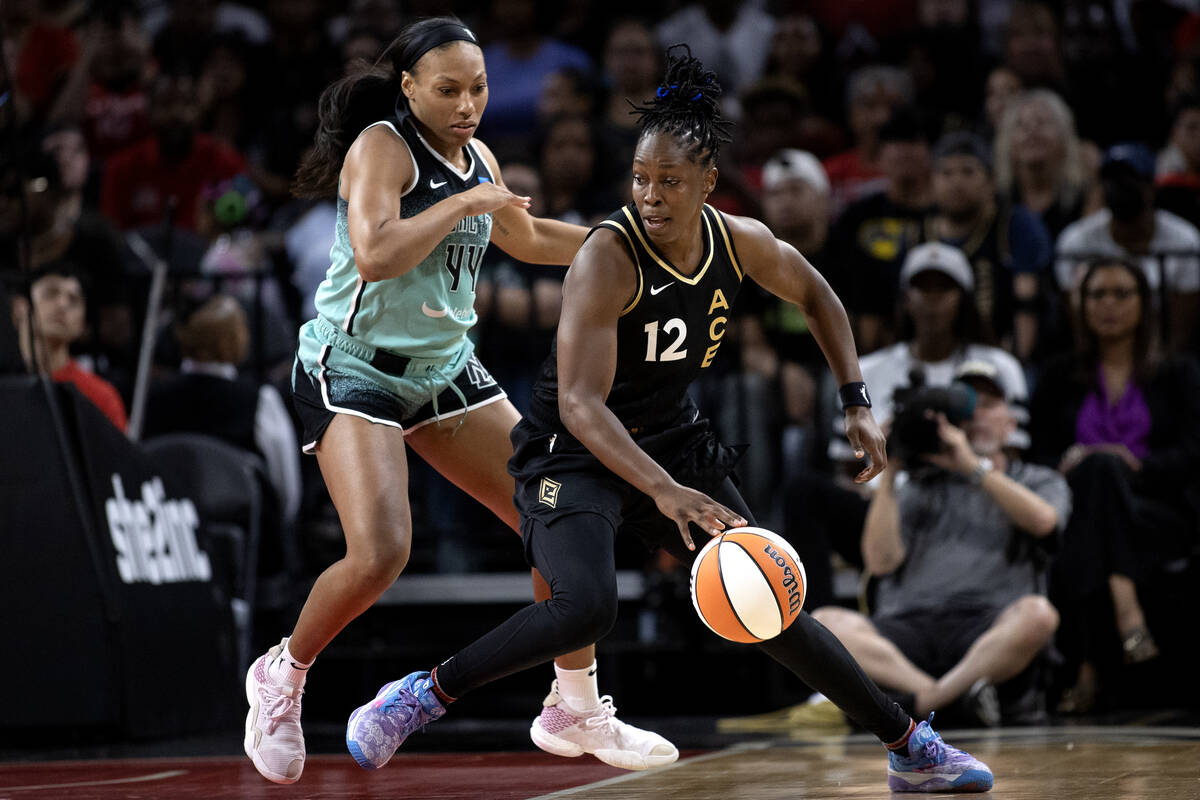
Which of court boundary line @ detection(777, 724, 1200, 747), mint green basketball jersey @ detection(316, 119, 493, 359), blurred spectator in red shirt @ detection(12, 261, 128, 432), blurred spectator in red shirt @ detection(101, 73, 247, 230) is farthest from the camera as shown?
blurred spectator in red shirt @ detection(101, 73, 247, 230)

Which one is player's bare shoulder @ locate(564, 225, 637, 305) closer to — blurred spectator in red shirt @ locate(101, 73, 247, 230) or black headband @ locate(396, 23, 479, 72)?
black headband @ locate(396, 23, 479, 72)

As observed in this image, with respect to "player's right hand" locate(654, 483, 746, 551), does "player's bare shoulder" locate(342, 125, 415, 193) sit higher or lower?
higher

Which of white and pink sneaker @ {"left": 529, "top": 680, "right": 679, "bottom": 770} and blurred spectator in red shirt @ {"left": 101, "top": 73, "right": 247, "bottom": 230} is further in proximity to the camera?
blurred spectator in red shirt @ {"left": 101, "top": 73, "right": 247, "bottom": 230}

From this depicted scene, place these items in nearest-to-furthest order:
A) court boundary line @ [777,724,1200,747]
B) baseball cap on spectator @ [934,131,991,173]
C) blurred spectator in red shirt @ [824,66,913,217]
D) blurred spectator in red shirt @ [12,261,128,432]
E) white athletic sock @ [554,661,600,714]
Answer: white athletic sock @ [554,661,600,714], court boundary line @ [777,724,1200,747], blurred spectator in red shirt @ [12,261,128,432], baseball cap on spectator @ [934,131,991,173], blurred spectator in red shirt @ [824,66,913,217]

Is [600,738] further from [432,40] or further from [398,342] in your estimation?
[432,40]

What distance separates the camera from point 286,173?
11.2m

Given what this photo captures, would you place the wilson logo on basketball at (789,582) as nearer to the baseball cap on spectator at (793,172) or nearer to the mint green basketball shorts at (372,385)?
the mint green basketball shorts at (372,385)

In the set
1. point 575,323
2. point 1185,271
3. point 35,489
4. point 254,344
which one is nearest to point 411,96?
point 575,323

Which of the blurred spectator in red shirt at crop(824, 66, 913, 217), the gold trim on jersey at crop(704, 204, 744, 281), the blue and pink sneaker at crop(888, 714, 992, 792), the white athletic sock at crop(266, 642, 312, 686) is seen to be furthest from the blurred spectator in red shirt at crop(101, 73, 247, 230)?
the blue and pink sneaker at crop(888, 714, 992, 792)

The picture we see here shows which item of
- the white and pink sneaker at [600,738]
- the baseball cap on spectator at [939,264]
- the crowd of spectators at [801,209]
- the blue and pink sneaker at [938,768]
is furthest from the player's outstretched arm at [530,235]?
the baseball cap on spectator at [939,264]

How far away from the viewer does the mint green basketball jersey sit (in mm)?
4703

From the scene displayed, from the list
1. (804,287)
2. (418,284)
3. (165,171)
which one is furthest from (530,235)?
(165,171)

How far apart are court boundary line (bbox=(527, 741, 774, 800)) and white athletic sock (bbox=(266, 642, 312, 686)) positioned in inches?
32.3

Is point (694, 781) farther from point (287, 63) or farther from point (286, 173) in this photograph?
point (287, 63)
